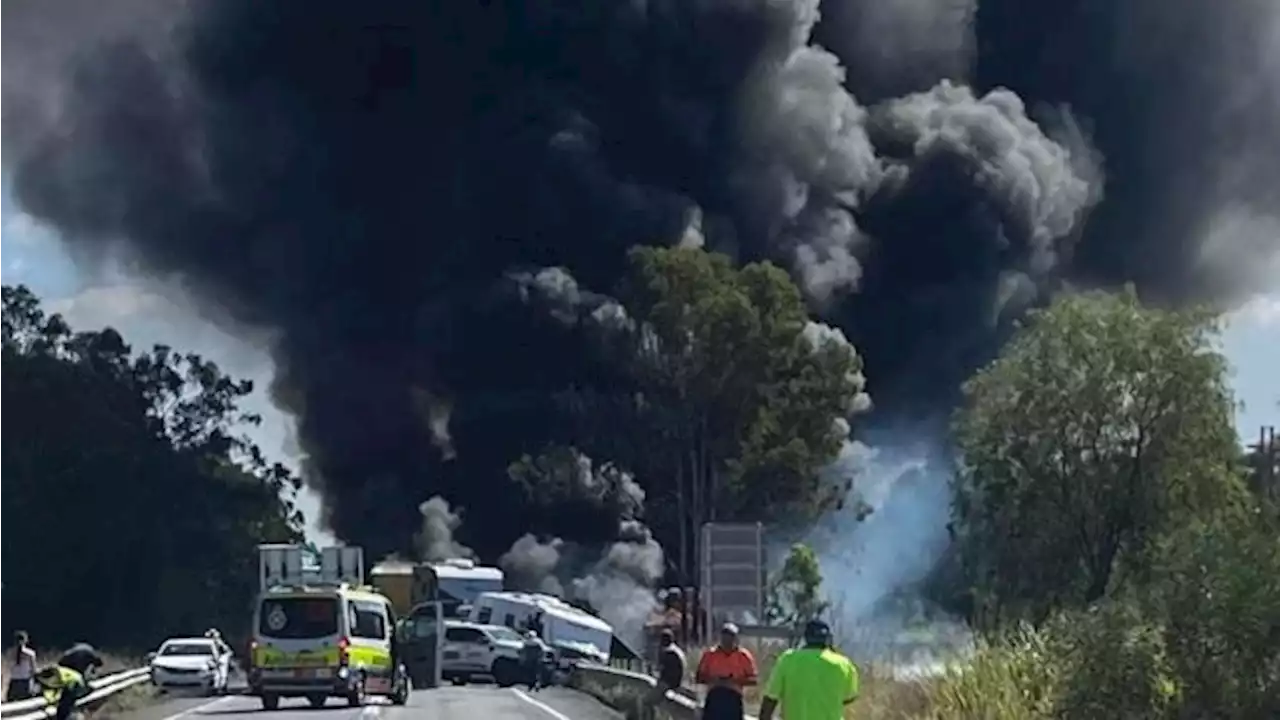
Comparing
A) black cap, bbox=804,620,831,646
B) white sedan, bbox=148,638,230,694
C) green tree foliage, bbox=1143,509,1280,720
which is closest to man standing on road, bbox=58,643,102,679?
black cap, bbox=804,620,831,646

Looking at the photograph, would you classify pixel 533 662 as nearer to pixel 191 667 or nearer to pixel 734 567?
pixel 191 667

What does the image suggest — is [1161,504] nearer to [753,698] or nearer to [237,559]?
[753,698]

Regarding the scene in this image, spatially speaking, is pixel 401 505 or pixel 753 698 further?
pixel 401 505

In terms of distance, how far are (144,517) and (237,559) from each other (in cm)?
358

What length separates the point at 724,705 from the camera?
70.6 ft

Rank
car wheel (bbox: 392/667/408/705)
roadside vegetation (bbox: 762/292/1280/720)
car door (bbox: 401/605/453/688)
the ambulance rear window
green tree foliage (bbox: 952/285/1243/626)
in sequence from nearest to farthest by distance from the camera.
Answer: the ambulance rear window, car wheel (bbox: 392/667/408/705), roadside vegetation (bbox: 762/292/1280/720), green tree foliage (bbox: 952/285/1243/626), car door (bbox: 401/605/453/688)

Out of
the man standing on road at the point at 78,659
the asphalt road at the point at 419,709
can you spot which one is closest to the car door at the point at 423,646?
the asphalt road at the point at 419,709

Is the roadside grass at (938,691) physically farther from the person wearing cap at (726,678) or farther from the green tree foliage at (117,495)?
the green tree foliage at (117,495)

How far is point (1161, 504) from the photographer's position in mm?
45844

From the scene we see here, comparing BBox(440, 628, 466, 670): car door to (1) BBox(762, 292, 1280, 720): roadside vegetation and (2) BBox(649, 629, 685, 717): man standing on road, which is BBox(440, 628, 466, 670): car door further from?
(2) BBox(649, 629, 685, 717): man standing on road

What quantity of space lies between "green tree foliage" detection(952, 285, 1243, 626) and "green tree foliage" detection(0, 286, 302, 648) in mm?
37578

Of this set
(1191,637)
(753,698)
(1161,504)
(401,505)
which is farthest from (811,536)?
(1191,637)

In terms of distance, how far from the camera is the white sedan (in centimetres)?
4944

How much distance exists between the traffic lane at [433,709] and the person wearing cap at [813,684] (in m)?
18.6
